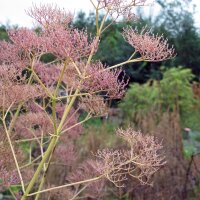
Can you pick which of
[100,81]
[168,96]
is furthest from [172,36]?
[100,81]

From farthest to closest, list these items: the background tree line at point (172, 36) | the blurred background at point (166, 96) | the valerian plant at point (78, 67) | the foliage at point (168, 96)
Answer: the background tree line at point (172, 36)
the foliage at point (168, 96)
the blurred background at point (166, 96)
the valerian plant at point (78, 67)

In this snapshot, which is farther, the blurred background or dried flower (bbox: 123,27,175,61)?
the blurred background

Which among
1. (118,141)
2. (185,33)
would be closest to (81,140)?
(118,141)

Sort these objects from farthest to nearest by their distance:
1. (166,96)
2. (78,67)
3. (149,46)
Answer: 1. (166,96)
2. (78,67)
3. (149,46)

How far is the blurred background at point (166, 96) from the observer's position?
4172 mm

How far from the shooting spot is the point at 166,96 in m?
8.28

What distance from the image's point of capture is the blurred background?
Result: 417 centimetres

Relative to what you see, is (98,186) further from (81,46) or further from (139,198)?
(81,46)

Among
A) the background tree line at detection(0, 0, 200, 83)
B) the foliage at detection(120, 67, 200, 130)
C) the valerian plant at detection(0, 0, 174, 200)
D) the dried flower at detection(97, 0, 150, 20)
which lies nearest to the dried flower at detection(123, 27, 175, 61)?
the valerian plant at detection(0, 0, 174, 200)

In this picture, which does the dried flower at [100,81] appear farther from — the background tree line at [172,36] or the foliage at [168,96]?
the background tree line at [172,36]

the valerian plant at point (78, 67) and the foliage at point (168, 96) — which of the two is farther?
the foliage at point (168, 96)

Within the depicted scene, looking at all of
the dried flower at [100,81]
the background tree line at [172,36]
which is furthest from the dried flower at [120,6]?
the background tree line at [172,36]

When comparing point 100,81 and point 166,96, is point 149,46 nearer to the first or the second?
point 100,81

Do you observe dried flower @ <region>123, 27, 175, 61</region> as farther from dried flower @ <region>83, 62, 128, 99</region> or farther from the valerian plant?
dried flower @ <region>83, 62, 128, 99</region>
